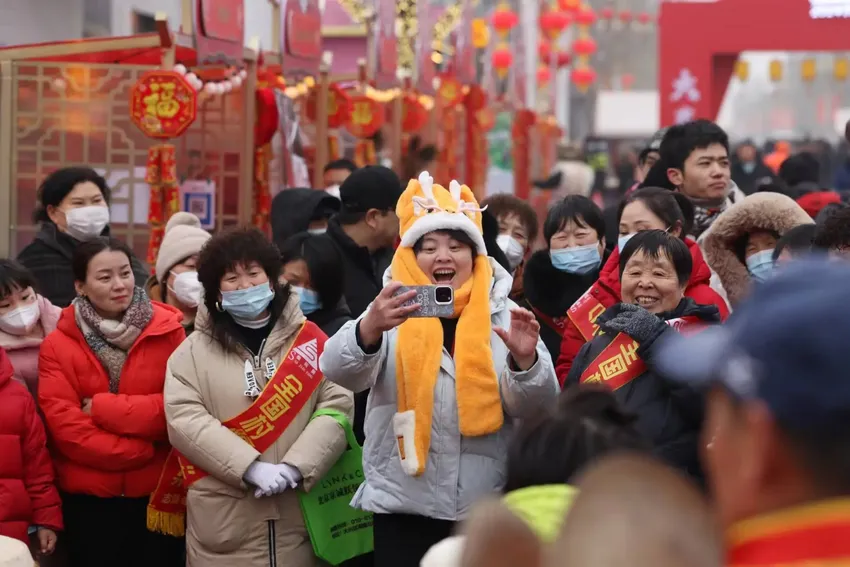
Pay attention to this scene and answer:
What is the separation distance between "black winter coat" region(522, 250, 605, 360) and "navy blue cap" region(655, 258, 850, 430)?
4074 millimetres

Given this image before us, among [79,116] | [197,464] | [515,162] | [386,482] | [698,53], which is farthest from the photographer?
[515,162]

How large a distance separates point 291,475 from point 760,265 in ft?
6.48

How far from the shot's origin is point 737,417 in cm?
132

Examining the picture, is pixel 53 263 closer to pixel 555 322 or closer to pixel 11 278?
pixel 11 278

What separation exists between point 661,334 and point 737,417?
8.10ft

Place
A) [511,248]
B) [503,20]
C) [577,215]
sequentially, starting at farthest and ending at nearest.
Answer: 1. [503,20]
2. [511,248]
3. [577,215]

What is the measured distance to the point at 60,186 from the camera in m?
6.15

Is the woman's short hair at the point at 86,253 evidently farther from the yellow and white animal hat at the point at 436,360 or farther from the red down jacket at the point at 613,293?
the red down jacket at the point at 613,293

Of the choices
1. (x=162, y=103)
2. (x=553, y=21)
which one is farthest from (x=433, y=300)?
(x=553, y=21)

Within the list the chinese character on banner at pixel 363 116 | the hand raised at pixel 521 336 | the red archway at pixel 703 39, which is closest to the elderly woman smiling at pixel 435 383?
the hand raised at pixel 521 336

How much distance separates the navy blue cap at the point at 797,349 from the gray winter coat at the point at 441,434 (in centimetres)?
257

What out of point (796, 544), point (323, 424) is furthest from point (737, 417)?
point (323, 424)

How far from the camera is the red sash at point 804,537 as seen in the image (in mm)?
1251

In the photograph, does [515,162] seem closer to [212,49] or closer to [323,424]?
[212,49]
